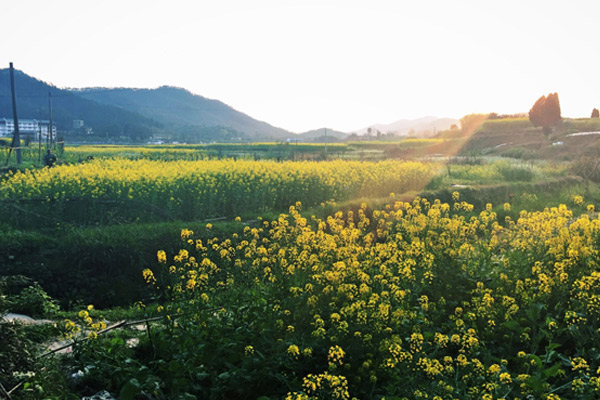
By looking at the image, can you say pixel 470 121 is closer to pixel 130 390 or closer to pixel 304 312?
pixel 304 312

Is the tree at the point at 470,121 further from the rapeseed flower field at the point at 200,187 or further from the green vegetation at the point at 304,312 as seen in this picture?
the green vegetation at the point at 304,312

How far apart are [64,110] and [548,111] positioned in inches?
3864

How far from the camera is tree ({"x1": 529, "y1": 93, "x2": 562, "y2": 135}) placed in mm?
59188

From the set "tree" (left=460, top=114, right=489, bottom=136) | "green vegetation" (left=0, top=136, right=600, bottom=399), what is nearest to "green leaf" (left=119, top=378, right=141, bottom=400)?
"green vegetation" (left=0, top=136, right=600, bottom=399)

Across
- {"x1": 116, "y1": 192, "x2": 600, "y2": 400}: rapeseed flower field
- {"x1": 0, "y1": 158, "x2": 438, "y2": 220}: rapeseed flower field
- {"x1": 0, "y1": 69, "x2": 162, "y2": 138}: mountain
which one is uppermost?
{"x1": 0, "y1": 69, "x2": 162, "y2": 138}: mountain

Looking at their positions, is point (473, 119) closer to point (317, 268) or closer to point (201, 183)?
point (201, 183)

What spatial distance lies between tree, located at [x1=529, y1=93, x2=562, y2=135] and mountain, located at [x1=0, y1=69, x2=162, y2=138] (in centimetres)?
7449

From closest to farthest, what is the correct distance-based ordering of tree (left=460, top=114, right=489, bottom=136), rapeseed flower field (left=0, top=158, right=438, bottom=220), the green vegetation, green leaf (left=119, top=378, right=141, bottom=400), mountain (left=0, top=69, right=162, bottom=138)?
green leaf (left=119, top=378, right=141, bottom=400), the green vegetation, rapeseed flower field (left=0, top=158, right=438, bottom=220), tree (left=460, top=114, right=489, bottom=136), mountain (left=0, top=69, right=162, bottom=138)

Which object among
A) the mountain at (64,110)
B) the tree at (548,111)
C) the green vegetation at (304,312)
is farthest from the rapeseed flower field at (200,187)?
the mountain at (64,110)

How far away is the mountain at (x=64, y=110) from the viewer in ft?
344

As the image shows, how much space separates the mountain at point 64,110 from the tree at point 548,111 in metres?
74.5

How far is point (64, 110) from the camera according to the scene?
111 metres

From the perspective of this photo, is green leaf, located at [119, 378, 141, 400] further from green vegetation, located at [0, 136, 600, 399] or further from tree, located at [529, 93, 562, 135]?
tree, located at [529, 93, 562, 135]

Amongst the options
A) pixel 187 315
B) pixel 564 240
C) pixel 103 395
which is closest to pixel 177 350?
pixel 187 315
